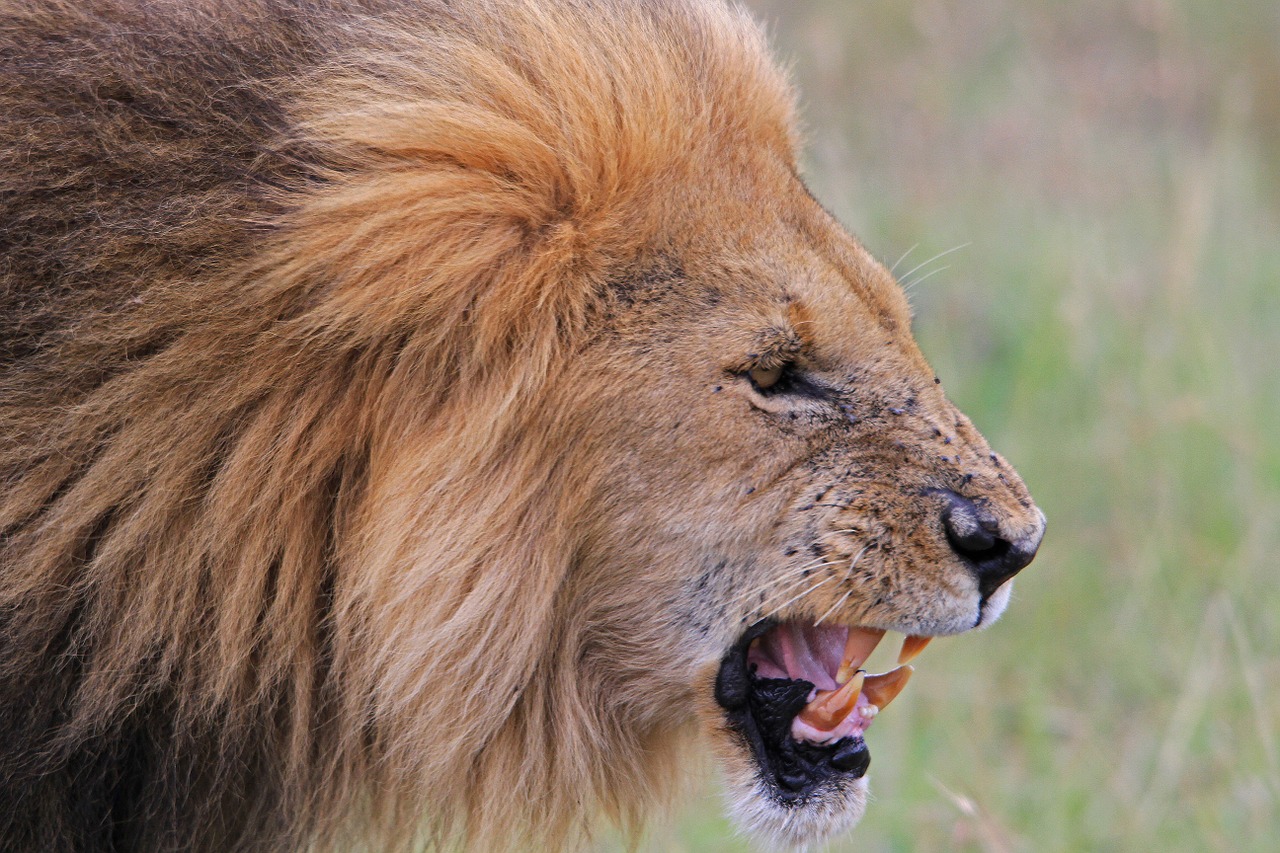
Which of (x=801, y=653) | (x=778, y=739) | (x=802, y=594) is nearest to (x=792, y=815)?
(x=778, y=739)

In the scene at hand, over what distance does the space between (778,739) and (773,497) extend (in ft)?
1.31

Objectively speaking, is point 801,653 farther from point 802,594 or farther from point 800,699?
point 802,594

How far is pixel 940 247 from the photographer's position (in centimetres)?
636

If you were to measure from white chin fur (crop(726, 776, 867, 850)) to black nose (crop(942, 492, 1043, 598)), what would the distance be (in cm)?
39

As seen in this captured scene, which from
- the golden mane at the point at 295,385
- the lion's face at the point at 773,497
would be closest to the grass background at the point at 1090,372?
the lion's face at the point at 773,497

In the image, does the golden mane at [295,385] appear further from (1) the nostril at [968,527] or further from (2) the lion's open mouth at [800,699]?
(1) the nostril at [968,527]

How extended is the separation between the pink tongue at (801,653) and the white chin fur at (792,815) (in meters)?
0.17

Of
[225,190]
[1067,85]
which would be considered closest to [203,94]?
[225,190]

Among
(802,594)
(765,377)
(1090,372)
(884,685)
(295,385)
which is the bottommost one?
(884,685)

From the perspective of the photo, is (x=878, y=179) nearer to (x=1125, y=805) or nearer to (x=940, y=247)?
(x=940, y=247)

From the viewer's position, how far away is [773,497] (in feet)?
7.02

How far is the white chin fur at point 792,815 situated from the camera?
2229 millimetres

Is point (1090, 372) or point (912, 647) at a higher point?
point (1090, 372)

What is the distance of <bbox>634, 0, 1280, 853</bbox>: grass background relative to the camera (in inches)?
141
